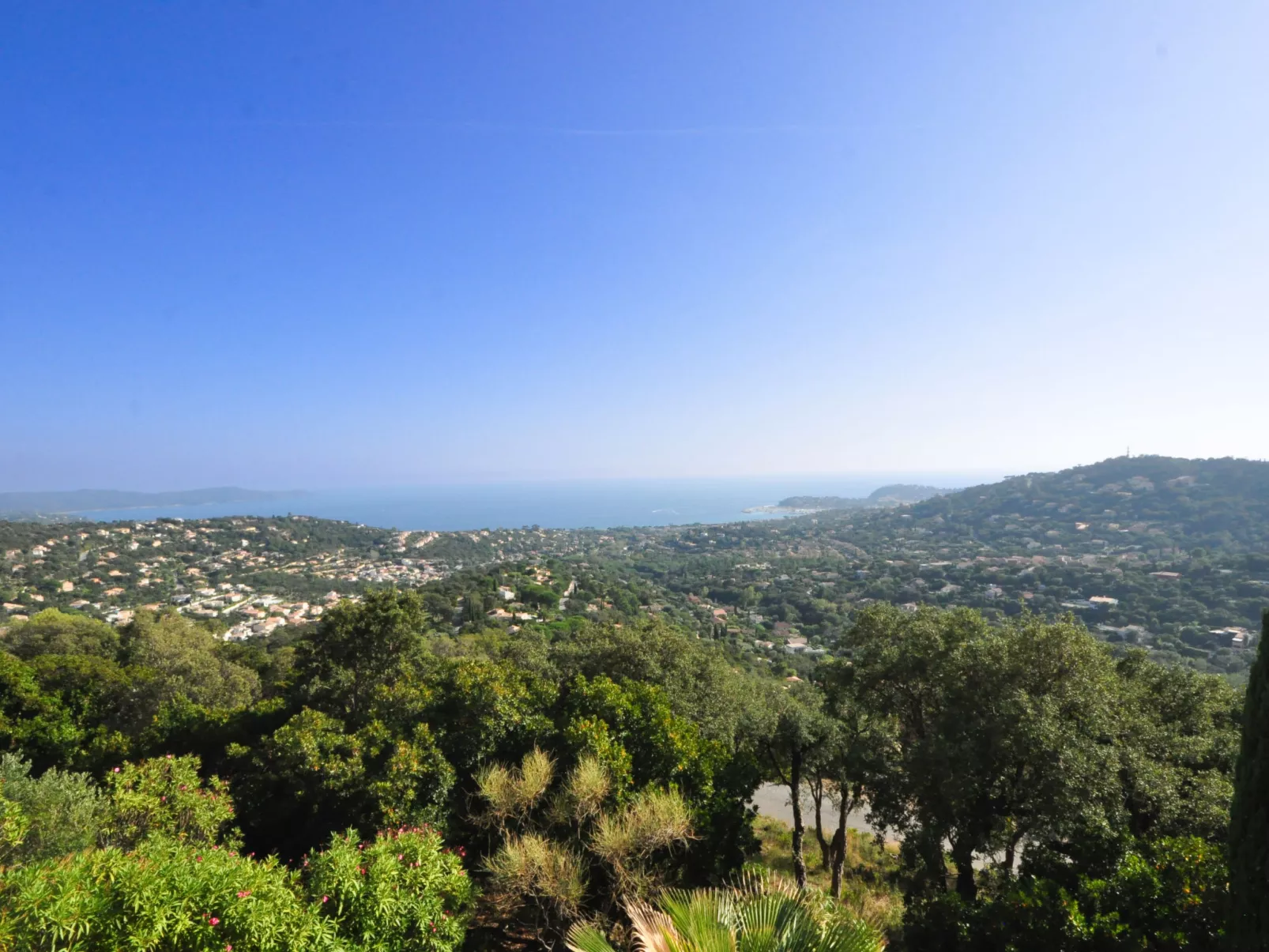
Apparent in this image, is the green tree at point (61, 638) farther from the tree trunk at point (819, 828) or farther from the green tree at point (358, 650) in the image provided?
the tree trunk at point (819, 828)

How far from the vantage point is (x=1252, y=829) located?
395cm

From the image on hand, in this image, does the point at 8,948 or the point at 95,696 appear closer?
the point at 8,948

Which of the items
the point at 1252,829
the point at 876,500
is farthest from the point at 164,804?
the point at 876,500

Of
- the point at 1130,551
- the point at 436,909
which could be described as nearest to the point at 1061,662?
the point at 436,909

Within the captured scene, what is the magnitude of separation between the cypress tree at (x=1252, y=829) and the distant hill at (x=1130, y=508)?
74129 mm

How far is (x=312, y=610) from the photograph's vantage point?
1781 inches

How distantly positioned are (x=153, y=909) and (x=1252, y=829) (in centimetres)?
851

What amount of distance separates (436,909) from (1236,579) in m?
62.0

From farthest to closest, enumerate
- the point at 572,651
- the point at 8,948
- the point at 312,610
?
the point at 312,610
the point at 572,651
the point at 8,948

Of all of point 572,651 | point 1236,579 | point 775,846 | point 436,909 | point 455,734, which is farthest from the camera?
point 1236,579

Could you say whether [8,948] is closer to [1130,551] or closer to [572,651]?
[572,651]

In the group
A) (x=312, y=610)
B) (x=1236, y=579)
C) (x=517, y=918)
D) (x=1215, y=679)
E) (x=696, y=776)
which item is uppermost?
(x=1215, y=679)

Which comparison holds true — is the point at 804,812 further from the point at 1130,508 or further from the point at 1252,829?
the point at 1130,508

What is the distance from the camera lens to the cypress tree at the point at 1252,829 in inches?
147
